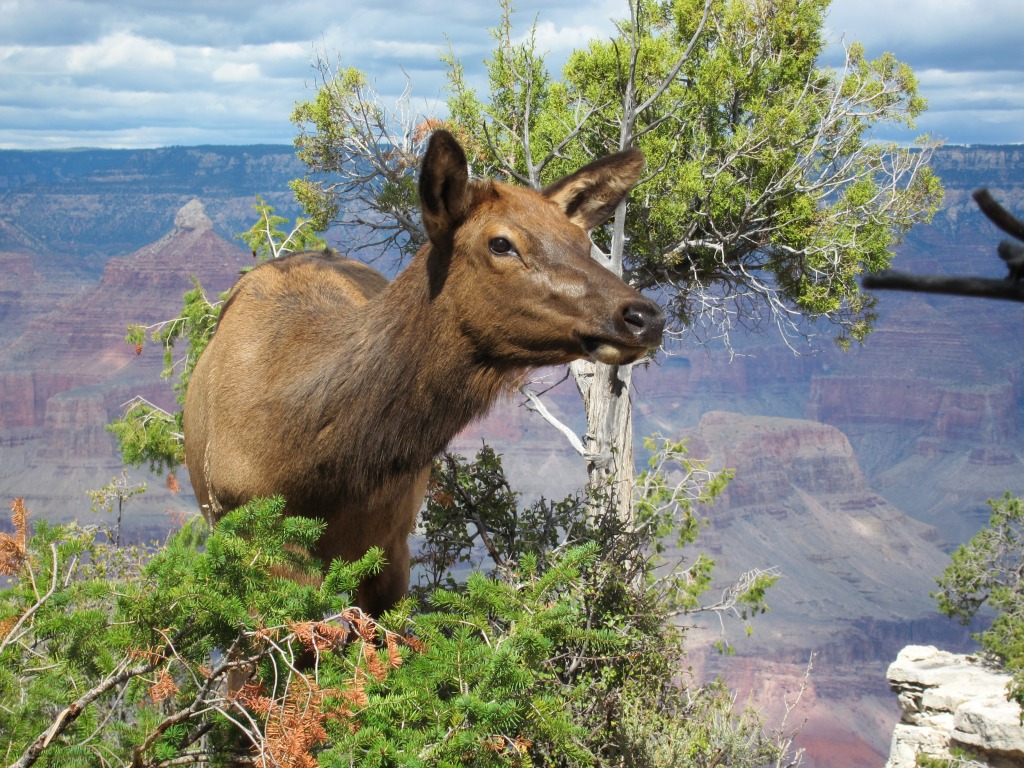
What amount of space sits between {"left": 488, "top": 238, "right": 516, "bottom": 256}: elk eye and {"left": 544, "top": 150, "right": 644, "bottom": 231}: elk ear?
29.3 inches

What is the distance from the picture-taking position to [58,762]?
3686 mm

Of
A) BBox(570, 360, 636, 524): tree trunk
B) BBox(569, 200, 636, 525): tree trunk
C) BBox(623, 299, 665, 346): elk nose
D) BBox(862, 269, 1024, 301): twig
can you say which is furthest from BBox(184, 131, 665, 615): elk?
BBox(570, 360, 636, 524): tree trunk

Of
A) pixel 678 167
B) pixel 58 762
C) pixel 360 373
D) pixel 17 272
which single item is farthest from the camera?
pixel 17 272

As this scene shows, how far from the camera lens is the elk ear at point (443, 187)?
14.9ft

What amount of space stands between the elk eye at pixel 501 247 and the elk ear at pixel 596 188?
0.74 meters

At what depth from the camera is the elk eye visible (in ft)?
15.4

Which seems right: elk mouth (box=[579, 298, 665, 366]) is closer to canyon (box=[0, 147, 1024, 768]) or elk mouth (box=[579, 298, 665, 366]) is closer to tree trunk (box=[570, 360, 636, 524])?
tree trunk (box=[570, 360, 636, 524])

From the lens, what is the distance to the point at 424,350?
4867 millimetres

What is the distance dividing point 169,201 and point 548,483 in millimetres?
56922

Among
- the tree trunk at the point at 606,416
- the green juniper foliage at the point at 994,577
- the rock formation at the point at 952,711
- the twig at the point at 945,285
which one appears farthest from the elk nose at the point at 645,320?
the green juniper foliage at the point at 994,577

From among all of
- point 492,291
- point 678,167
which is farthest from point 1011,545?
point 492,291

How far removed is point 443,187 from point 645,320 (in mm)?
1187

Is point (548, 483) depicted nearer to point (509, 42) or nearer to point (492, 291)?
point (509, 42)

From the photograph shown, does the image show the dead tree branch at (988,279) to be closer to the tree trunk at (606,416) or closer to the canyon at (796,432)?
the tree trunk at (606,416)
